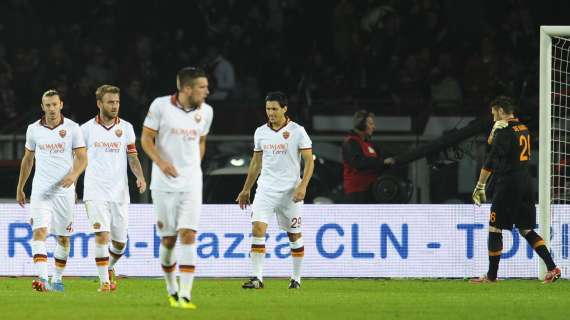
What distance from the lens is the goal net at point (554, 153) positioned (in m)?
15.7

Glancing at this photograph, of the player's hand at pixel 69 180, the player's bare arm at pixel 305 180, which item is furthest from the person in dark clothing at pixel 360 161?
the player's hand at pixel 69 180

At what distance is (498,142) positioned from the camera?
48.2ft

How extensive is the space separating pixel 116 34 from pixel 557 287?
10746 millimetres

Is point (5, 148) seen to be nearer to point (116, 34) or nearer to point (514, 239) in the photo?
point (116, 34)

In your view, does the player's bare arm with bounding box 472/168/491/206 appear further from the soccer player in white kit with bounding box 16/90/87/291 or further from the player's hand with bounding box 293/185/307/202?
the soccer player in white kit with bounding box 16/90/87/291

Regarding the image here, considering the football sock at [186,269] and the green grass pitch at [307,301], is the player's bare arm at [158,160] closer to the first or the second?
the football sock at [186,269]

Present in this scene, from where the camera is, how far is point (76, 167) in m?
13.6

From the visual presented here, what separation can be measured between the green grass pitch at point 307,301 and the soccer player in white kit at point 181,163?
0.49 meters

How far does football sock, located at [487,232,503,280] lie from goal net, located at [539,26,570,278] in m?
0.96

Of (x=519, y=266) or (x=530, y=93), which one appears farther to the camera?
(x=530, y=93)

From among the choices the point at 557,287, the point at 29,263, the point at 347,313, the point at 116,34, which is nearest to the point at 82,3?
the point at 116,34

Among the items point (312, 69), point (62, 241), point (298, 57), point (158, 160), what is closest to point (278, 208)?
point (62, 241)

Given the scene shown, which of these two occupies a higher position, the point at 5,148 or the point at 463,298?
the point at 5,148

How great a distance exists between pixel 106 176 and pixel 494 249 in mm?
4611
